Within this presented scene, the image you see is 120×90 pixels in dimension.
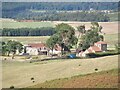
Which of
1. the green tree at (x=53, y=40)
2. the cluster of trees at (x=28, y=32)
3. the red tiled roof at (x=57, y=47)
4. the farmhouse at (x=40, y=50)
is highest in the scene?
the cluster of trees at (x=28, y=32)

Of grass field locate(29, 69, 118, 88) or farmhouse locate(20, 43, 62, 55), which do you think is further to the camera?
farmhouse locate(20, 43, 62, 55)

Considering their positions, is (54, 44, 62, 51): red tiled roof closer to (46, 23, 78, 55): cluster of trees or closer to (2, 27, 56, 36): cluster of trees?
(46, 23, 78, 55): cluster of trees

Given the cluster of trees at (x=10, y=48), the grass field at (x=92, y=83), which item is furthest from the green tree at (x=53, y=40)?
the grass field at (x=92, y=83)

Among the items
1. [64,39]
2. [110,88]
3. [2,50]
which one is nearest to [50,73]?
[110,88]

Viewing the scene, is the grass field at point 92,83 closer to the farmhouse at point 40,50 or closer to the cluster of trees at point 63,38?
the cluster of trees at point 63,38

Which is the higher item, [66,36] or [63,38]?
[66,36]

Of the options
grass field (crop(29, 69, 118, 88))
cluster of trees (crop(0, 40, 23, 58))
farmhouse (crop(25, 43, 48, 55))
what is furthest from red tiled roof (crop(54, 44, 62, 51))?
grass field (crop(29, 69, 118, 88))

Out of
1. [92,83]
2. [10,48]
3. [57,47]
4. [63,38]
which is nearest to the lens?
[92,83]

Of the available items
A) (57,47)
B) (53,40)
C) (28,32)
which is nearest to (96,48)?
(57,47)

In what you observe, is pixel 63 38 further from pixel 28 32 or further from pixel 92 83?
pixel 28 32

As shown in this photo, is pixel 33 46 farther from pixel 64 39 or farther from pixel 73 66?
pixel 73 66

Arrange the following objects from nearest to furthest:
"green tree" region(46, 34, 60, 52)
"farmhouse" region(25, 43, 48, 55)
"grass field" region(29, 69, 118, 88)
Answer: "grass field" region(29, 69, 118, 88) → "green tree" region(46, 34, 60, 52) → "farmhouse" region(25, 43, 48, 55)

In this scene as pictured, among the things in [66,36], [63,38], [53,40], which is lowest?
[53,40]
